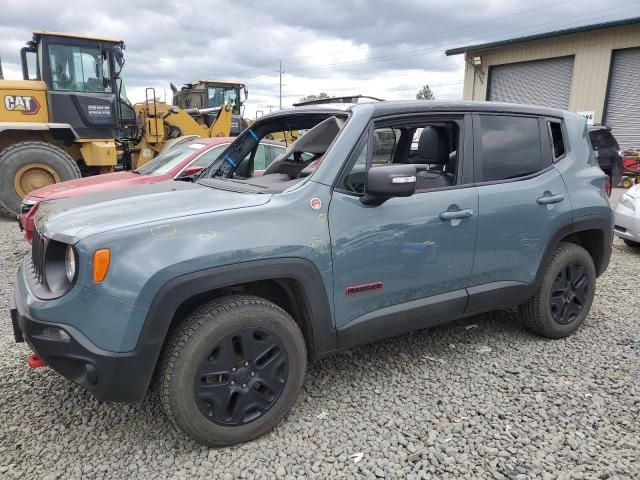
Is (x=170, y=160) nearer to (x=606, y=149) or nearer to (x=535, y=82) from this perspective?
(x=606, y=149)

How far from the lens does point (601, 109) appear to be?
50.8 feet

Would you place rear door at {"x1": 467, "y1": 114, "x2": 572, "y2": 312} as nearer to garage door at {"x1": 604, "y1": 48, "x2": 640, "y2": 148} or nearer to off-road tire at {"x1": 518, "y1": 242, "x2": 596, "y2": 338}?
off-road tire at {"x1": 518, "y1": 242, "x2": 596, "y2": 338}

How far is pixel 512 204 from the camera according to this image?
11.0 ft

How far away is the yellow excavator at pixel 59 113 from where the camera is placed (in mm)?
8953

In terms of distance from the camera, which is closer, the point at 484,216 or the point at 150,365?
the point at 150,365

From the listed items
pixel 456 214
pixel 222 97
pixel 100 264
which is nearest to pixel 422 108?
pixel 456 214

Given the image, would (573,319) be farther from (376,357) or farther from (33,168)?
(33,168)

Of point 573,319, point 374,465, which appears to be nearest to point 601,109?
point 573,319

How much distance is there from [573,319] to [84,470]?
352 centimetres

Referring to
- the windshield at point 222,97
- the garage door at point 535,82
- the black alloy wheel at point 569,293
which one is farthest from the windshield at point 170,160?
the garage door at point 535,82

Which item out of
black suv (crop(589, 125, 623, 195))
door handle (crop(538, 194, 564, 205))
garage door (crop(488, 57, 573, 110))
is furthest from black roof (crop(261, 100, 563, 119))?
garage door (crop(488, 57, 573, 110))

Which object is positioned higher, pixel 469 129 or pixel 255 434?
pixel 469 129

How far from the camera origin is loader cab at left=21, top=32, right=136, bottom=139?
30.9 feet

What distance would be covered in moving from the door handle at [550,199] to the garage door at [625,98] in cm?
1409
